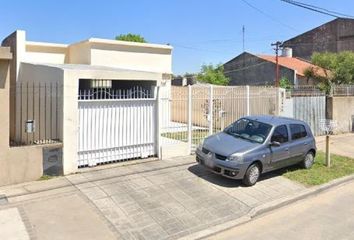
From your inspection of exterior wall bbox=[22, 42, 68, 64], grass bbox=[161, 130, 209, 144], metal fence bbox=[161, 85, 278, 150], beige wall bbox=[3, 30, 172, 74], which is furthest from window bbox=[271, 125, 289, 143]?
exterior wall bbox=[22, 42, 68, 64]

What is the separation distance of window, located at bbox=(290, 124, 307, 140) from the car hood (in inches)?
61.0

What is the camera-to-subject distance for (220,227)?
696cm

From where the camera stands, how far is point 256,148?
358 inches

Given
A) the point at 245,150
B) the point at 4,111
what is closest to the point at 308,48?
the point at 245,150

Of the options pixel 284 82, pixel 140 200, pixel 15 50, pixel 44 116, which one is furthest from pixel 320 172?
pixel 284 82

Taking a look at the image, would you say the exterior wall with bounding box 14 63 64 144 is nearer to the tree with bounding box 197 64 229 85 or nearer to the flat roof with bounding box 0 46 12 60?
the flat roof with bounding box 0 46 12 60

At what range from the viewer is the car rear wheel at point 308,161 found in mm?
10782

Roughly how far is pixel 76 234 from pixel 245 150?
442 cm

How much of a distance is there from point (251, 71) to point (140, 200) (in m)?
31.3

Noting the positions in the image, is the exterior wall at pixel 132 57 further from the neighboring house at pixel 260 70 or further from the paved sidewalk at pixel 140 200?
the neighboring house at pixel 260 70

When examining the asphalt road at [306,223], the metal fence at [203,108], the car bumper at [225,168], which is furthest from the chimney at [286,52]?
the car bumper at [225,168]

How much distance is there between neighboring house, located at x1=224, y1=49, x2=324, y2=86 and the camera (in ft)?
109

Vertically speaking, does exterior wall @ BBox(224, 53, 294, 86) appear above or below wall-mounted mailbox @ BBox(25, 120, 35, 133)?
above

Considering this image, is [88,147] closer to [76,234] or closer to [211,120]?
[76,234]
